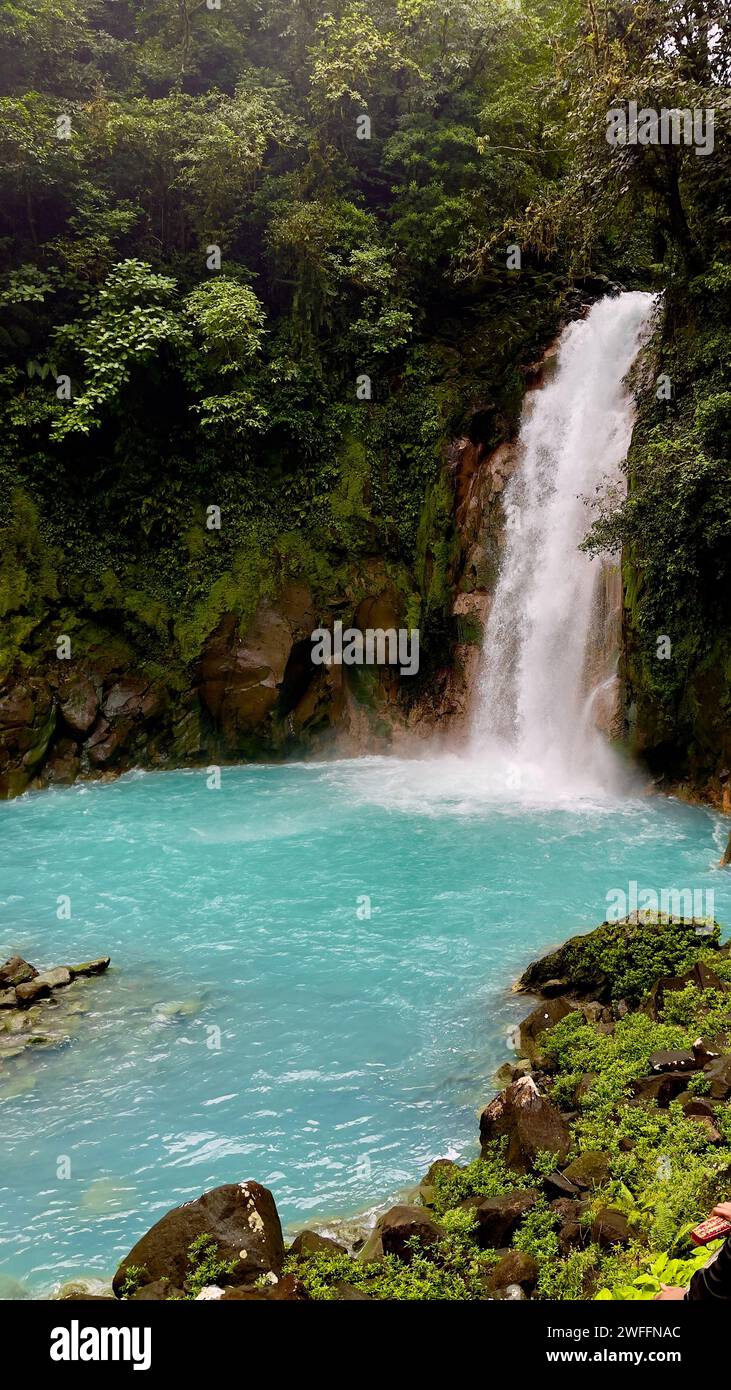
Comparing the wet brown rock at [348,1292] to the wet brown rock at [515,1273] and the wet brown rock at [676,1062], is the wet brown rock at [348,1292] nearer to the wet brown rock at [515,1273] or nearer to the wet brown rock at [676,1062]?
the wet brown rock at [515,1273]

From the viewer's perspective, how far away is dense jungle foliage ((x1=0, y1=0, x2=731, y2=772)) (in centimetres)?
1641

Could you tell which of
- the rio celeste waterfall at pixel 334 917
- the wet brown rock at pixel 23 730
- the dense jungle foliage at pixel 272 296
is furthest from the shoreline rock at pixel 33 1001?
the dense jungle foliage at pixel 272 296

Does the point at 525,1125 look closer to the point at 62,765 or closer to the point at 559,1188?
the point at 559,1188

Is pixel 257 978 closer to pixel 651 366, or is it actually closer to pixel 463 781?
pixel 463 781

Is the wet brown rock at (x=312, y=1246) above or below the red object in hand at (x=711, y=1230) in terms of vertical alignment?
below

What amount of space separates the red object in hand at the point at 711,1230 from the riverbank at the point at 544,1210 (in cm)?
39

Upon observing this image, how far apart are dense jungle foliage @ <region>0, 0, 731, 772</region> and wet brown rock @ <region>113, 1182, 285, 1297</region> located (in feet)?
41.5

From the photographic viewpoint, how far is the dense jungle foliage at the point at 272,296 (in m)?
16.4

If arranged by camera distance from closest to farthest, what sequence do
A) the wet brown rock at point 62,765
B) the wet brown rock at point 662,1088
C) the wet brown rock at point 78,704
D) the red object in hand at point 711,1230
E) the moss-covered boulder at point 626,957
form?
the red object in hand at point 711,1230
the wet brown rock at point 662,1088
the moss-covered boulder at point 626,957
the wet brown rock at point 62,765
the wet brown rock at point 78,704

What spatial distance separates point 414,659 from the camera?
17656 millimetres

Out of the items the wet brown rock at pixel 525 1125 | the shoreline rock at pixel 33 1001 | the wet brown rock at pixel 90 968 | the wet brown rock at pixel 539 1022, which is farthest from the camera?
the wet brown rock at pixel 90 968

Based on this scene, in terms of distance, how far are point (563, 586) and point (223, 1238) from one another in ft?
42.6

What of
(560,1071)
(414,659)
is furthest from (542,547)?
(560,1071)

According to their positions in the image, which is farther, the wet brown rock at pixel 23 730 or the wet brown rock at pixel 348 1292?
the wet brown rock at pixel 23 730
